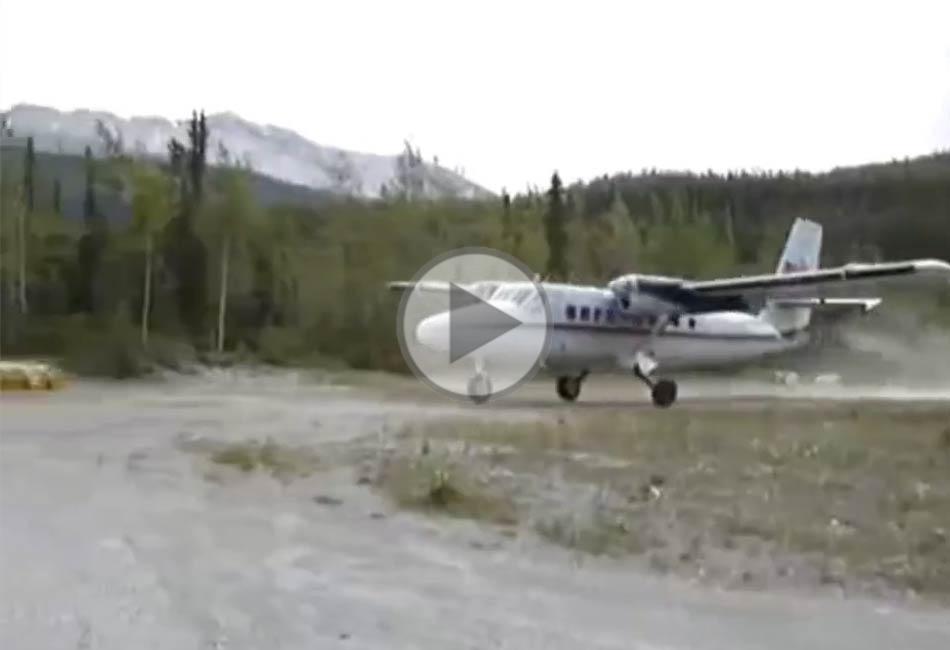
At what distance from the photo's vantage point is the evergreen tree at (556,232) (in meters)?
19.9

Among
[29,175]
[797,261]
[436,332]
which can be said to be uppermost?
[29,175]

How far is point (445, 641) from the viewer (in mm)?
4160

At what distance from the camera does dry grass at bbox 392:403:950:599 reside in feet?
18.1

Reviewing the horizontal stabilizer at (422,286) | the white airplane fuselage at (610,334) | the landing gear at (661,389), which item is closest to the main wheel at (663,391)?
the landing gear at (661,389)

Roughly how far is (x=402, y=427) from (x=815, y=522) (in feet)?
16.3

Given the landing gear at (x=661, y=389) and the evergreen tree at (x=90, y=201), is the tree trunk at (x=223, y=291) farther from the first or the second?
the landing gear at (x=661, y=389)

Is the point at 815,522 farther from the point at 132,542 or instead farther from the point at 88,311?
the point at 88,311

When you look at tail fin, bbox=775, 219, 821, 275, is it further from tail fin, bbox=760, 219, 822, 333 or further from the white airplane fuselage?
the white airplane fuselage

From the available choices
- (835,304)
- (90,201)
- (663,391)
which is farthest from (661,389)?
(90,201)

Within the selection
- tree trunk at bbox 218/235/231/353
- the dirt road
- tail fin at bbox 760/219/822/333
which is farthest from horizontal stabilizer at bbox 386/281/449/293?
the dirt road

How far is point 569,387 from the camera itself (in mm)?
17547

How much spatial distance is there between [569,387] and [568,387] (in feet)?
0.05

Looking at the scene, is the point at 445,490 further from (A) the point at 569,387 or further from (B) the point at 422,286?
(B) the point at 422,286

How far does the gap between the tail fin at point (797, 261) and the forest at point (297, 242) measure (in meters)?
0.23
